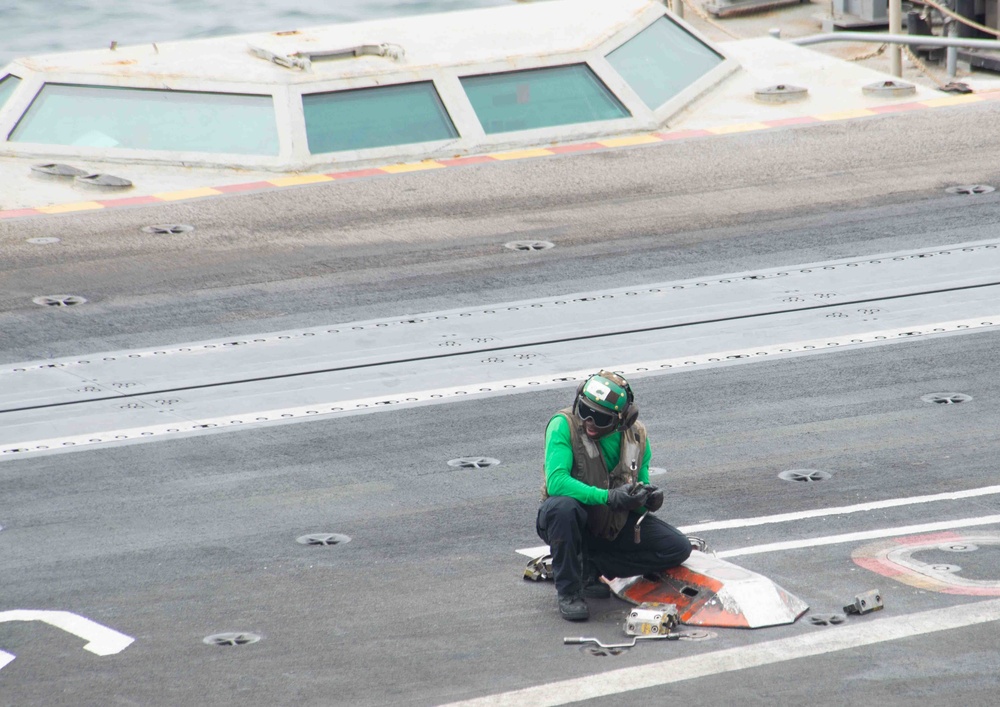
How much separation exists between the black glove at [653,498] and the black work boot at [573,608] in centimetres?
57

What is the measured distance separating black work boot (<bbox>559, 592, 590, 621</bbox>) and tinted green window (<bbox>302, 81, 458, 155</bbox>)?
28.2 feet

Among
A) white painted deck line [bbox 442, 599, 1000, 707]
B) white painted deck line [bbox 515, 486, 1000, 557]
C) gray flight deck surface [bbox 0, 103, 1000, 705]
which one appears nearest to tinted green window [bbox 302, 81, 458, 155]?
gray flight deck surface [bbox 0, 103, 1000, 705]

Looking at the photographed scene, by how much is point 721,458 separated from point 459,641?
9.37 ft

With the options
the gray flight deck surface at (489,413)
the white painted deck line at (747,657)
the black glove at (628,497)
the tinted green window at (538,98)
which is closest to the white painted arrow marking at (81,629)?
the gray flight deck surface at (489,413)

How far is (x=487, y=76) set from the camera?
53.5ft

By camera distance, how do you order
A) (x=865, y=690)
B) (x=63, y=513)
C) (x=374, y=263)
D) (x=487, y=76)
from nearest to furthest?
(x=865, y=690) → (x=63, y=513) → (x=374, y=263) → (x=487, y=76)

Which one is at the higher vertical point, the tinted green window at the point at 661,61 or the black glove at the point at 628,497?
the tinted green window at the point at 661,61

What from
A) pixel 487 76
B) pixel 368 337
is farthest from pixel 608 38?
pixel 368 337

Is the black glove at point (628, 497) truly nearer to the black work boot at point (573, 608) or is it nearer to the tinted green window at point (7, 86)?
the black work boot at point (573, 608)

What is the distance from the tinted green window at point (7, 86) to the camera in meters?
16.8

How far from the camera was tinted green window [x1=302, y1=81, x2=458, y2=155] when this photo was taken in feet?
52.4

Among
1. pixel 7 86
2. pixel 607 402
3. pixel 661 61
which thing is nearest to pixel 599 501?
pixel 607 402

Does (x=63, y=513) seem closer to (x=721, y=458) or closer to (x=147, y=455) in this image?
(x=147, y=455)

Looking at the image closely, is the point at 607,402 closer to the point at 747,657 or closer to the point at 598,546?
the point at 598,546
